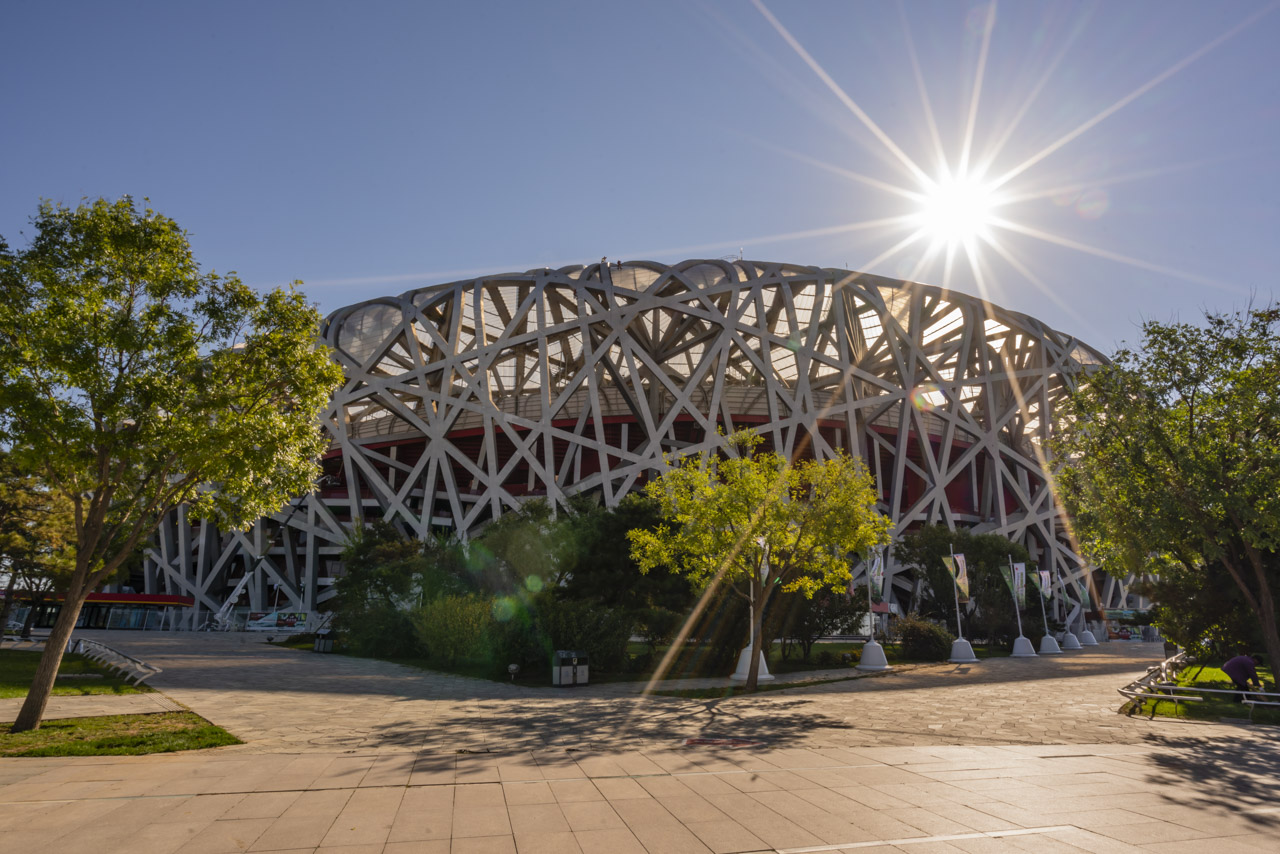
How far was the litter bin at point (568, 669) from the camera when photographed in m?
16.6

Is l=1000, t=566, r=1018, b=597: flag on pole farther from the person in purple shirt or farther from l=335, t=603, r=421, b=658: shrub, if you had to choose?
l=335, t=603, r=421, b=658: shrub

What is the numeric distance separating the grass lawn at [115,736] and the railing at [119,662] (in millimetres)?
5315

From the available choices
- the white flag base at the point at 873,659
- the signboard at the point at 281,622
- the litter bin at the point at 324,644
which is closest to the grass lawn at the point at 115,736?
the litter bin at the point at 324,644

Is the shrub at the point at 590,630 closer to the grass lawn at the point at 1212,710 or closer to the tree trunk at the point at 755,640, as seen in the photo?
the tree trunk at the point at 755,640

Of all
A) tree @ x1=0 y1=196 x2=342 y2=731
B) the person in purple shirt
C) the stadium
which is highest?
the stadium

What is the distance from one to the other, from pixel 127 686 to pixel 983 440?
43921 mm

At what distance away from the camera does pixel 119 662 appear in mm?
16984

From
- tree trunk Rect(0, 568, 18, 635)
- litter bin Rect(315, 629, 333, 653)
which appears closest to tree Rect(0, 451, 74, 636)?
tree trunk Rect(0, 568, 18, 635)

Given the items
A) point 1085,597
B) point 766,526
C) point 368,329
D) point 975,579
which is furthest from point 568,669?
point 1085,597

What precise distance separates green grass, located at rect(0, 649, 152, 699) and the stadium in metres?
21.0

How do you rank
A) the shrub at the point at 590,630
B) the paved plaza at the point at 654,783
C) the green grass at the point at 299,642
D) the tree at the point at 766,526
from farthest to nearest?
the green grass at the point at 299,642
the shrub at the point at 590,630
the tree at the point at 766,526
the paved plaza at the point at 654,783

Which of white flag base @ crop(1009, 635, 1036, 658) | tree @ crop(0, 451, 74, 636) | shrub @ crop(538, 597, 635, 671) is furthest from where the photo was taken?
white flag base @ crop(1009, 635, 1036, 658)

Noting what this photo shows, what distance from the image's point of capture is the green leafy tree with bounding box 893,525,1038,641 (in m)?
30.8

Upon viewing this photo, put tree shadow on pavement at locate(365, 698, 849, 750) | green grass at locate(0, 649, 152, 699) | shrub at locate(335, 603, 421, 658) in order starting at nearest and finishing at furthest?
tree shadow on pavement at locate(365, 698, 849, 750)
green grass at locate(0, 649, 152, 699)
shrub at locate(335, 603, 421, 658)
